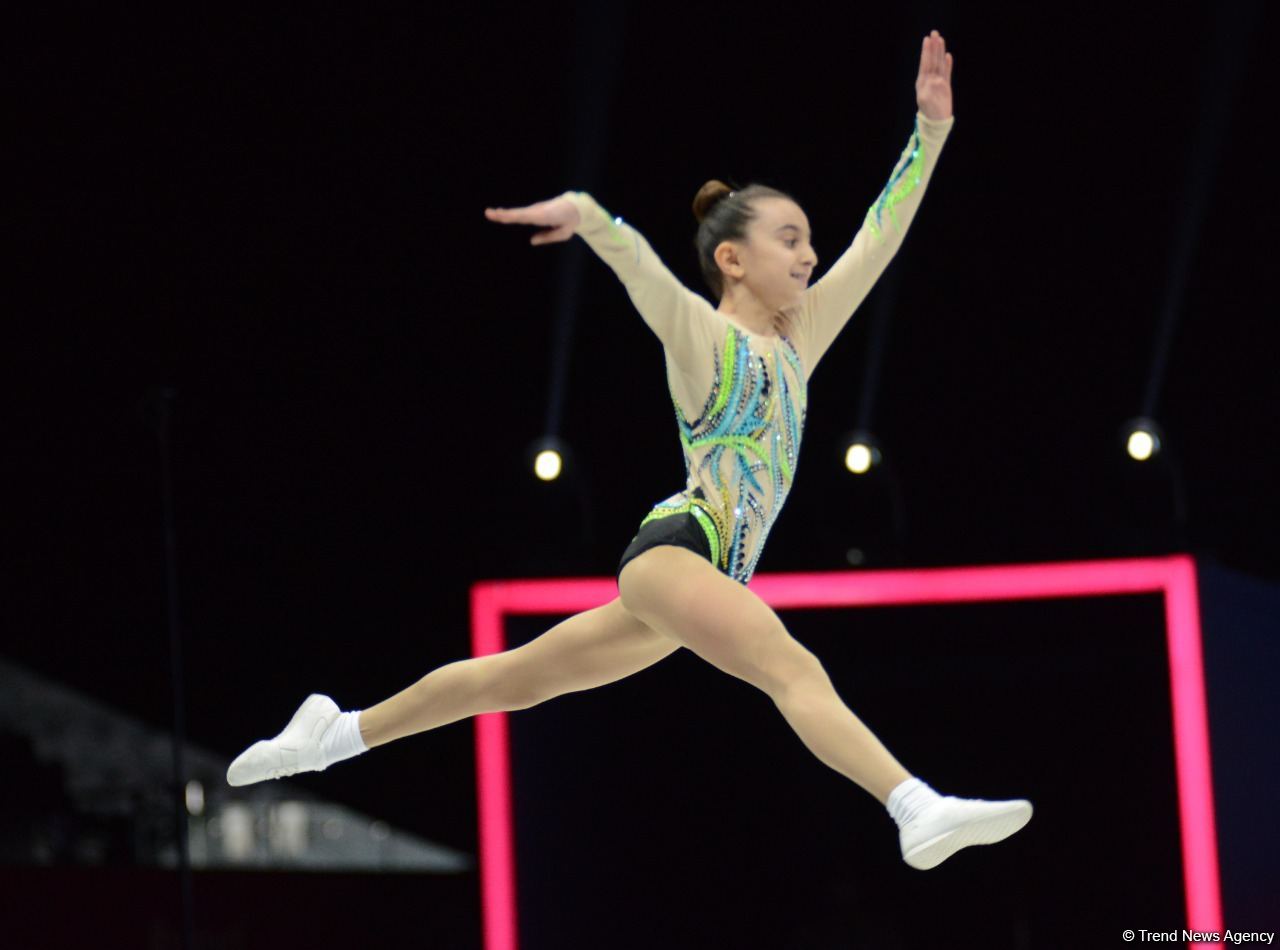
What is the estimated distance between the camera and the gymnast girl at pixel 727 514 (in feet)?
8.50

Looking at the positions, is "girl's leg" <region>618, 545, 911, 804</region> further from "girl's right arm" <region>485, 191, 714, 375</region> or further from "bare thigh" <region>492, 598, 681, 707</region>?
"girl's right arm" <region>485, 191, 714, 375</region>

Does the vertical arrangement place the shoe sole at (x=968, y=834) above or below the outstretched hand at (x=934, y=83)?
below

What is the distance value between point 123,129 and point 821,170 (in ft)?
8.04

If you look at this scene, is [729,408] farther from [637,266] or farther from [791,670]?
[791,670]

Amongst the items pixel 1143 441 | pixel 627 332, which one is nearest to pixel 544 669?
pixel 1143 441

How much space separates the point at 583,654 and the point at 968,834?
31.9 inches

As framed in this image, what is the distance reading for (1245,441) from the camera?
20.9 ft

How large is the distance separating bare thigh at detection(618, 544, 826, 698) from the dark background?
2.83m

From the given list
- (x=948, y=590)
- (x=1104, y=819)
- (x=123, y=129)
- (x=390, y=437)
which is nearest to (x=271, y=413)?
(x=390, y=437)

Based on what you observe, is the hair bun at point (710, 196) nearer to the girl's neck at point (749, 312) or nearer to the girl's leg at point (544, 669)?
the girl's neck at point (749, 312)

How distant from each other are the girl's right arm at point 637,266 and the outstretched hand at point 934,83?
2.11 feet

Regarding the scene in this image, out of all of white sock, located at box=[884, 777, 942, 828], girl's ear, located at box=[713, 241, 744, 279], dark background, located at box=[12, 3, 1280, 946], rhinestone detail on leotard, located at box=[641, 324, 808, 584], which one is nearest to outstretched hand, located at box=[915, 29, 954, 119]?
girl's ear, located at box=[713, 241, 744, 279]

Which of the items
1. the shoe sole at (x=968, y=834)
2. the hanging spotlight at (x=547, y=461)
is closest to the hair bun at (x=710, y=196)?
the shoe sole at (x=968, y=834)

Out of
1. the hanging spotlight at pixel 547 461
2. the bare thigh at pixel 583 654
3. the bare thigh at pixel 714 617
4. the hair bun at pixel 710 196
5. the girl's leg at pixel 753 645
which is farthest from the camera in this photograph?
the hanging spotlight at pixel 547 461
